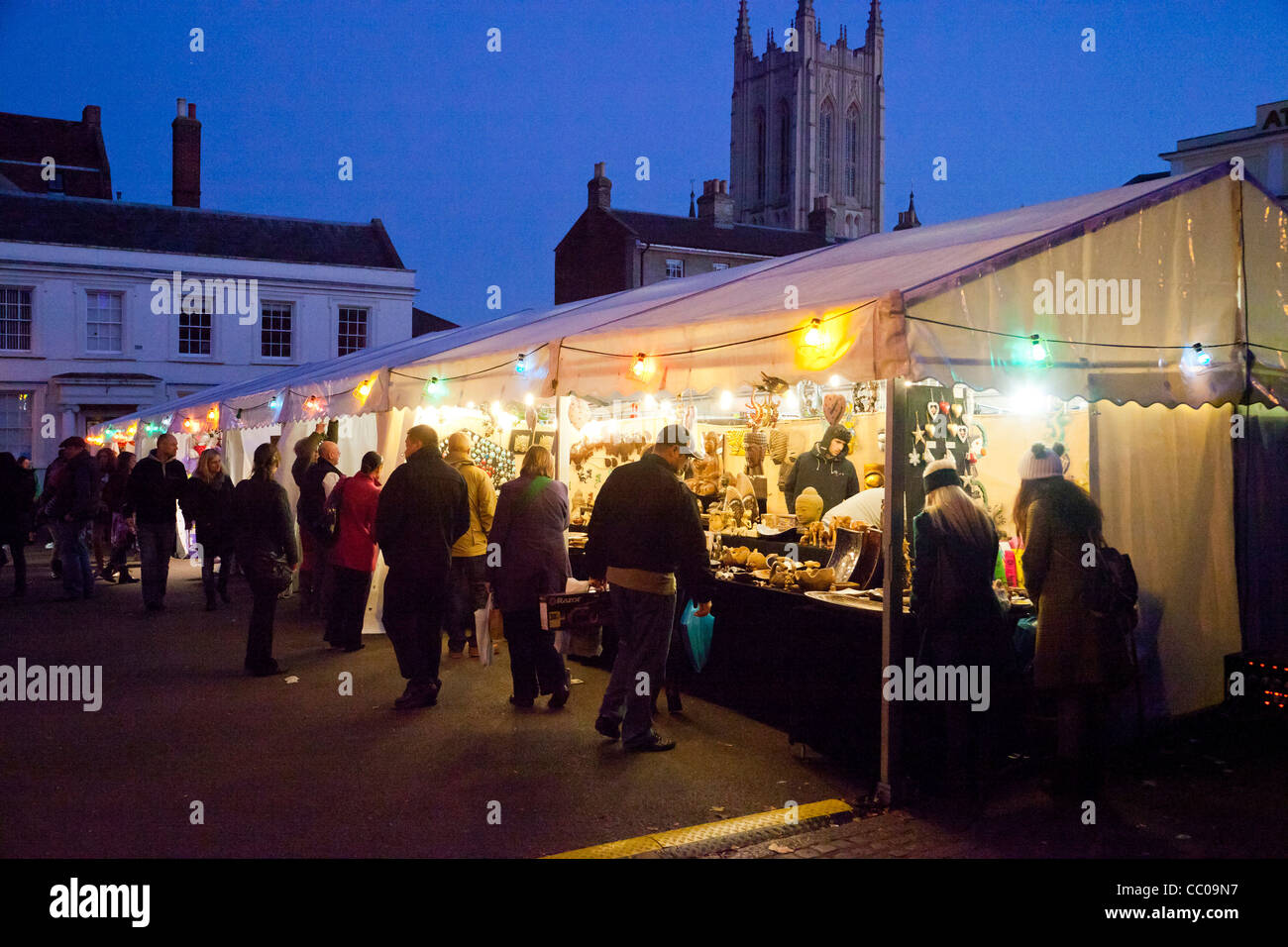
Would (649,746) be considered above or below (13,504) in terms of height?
below

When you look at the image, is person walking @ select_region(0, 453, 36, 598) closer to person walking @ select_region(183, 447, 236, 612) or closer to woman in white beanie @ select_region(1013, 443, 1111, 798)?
person walking @ select_region(183, 447, 236, 612)

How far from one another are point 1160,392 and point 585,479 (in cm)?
642

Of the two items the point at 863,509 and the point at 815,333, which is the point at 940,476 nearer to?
the point at 815,333

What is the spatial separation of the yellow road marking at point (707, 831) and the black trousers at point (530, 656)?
2402 millimetres

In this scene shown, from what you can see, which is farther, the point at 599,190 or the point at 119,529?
the point at 599,190

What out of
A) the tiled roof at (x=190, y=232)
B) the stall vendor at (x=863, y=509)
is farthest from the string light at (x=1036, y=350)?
the tiled roof at (x=190, y=232)

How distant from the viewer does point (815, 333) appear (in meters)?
5.07

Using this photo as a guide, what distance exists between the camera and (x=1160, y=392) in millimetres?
5820

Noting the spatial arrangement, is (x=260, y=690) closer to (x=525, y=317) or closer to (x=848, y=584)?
(x=848, y=584)

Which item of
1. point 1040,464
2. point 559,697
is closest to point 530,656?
point 559,697

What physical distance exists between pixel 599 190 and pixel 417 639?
115ft

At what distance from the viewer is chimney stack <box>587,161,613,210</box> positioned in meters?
39.7

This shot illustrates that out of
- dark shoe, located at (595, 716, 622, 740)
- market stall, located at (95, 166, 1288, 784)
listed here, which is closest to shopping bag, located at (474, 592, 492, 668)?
market stall, located at (95, 166, 1288, 784)
